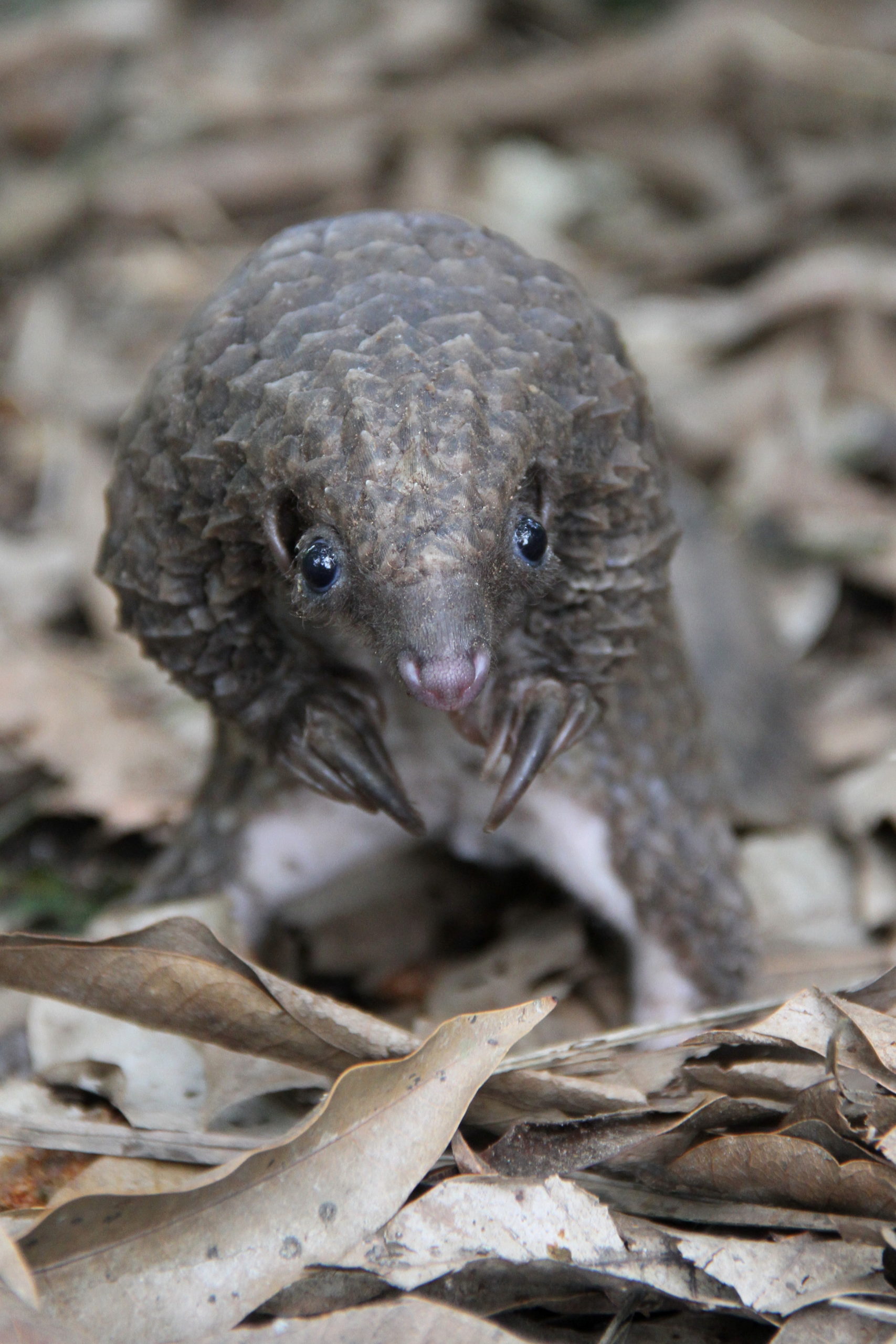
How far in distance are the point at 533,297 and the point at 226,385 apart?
593 mm

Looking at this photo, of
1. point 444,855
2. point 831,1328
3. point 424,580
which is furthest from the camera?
point 444,855

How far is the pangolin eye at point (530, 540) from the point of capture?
2715mm

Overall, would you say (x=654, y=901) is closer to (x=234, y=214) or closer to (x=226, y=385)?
(x=226, y=385)

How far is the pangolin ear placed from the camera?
272 centimetres

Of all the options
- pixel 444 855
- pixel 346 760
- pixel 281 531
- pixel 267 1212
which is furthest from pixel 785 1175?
pixel 444 855

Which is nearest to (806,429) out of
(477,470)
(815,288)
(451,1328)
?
(815,288)

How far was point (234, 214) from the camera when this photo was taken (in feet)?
26.3

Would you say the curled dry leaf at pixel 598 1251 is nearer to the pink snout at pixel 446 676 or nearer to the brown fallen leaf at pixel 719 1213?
the brown fallen leaf at pixel 719 1213

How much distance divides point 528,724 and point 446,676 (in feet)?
1.98

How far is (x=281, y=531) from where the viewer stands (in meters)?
2.74

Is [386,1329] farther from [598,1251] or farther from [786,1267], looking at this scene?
[786,1267]

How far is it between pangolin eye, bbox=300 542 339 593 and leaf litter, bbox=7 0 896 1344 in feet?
2.22

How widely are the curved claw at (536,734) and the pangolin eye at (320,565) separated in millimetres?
606

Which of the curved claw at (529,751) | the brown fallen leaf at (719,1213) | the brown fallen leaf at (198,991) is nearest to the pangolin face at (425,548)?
the curved claw at (529,751)
